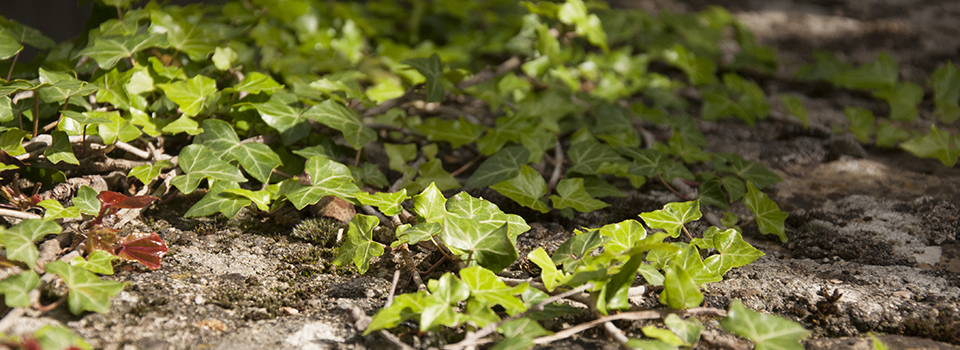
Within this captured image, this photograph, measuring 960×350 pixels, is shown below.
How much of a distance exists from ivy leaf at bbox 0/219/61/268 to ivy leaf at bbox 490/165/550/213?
1.06 metres

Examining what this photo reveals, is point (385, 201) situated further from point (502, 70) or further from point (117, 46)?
point (502, 70)

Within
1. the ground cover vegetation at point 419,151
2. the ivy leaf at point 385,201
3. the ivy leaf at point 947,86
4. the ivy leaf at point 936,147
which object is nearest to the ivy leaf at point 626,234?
the ground cover vegetation at point 419,151

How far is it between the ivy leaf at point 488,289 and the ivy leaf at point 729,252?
1.73ft

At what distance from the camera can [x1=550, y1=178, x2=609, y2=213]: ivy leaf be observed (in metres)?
1.63

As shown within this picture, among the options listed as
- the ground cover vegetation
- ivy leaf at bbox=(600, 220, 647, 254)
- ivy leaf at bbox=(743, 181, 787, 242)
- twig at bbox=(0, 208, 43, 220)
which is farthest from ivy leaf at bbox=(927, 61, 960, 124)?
twig at bbox=(0, 208, 43, 220)

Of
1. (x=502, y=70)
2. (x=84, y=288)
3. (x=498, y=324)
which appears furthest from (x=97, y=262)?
(x=502, y=70)

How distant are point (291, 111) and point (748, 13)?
3.35 m

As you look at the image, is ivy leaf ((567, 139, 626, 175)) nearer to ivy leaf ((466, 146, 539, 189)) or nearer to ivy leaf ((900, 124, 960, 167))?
ivy leaf ((466, 146, 539, 189))

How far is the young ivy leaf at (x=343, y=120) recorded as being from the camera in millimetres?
1680

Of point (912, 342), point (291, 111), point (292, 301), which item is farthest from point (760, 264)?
point (291, 111)

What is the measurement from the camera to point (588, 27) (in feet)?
8.40

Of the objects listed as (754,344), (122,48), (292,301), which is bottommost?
(292,301)

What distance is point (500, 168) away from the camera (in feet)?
5.61

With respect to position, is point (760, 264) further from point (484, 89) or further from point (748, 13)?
point (748, 13)
